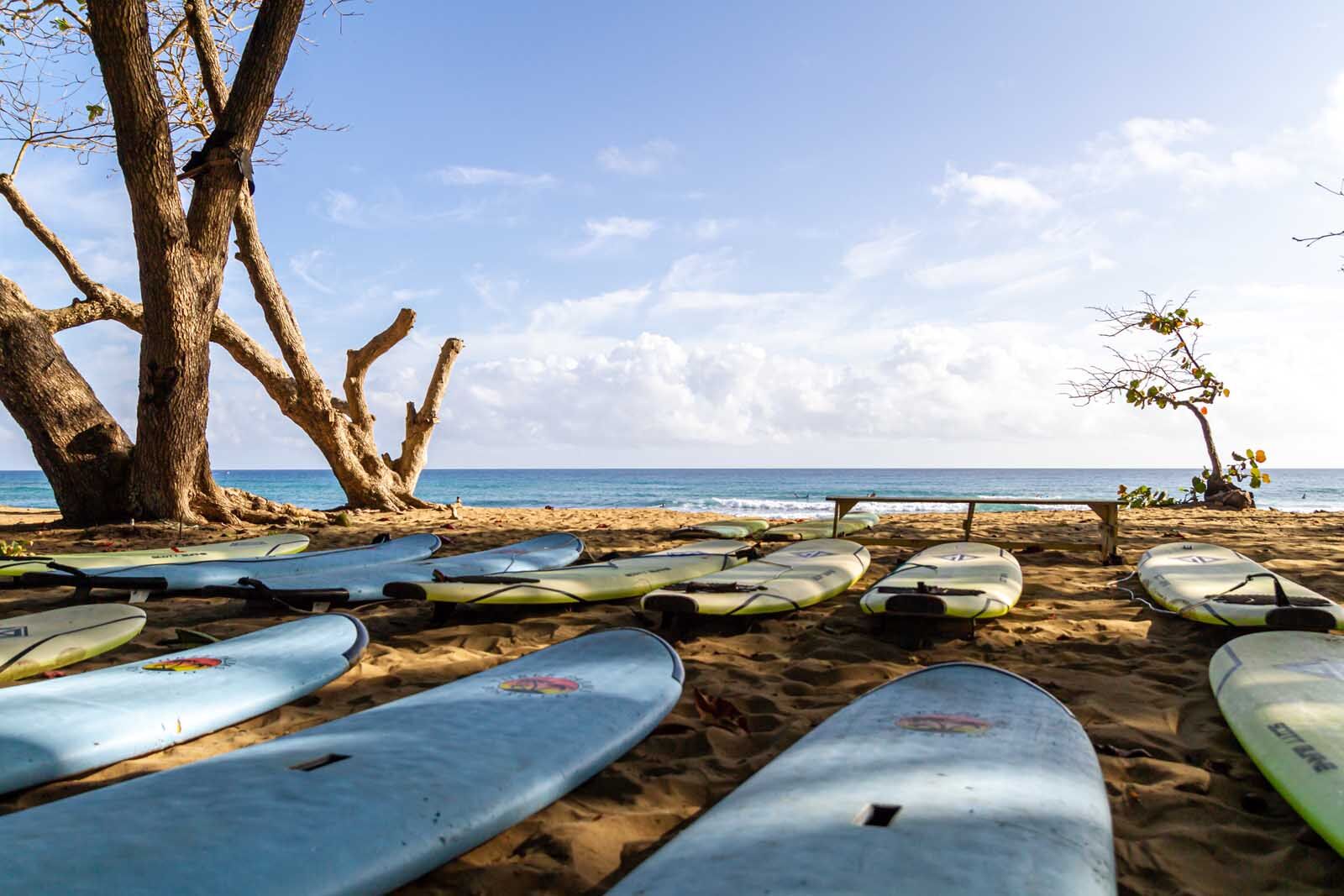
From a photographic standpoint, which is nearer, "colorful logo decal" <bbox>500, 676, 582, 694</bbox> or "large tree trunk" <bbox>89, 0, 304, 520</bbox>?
"colorful logo decal" <bbox>500, 676, 582, 694</bbox>

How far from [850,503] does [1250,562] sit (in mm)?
2566

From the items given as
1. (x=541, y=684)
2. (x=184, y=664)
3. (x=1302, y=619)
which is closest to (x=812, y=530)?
(x=1302, y=619)

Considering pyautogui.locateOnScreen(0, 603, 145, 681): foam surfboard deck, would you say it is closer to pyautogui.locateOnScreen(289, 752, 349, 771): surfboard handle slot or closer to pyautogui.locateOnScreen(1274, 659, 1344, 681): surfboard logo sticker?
pyautogui.locateOnScreen(289, 752, 349, 771): surfboard handle slot

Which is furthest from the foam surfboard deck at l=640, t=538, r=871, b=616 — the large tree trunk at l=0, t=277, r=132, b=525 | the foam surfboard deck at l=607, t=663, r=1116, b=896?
the large tree trunk at l=0, t=277, r=132, b=525

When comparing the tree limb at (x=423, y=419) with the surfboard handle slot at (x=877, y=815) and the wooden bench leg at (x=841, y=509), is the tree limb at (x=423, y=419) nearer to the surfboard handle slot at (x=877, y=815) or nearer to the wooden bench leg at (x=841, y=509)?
the wooden bench leg at (x=841, y=509)

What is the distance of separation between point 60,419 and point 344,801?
7.11 m

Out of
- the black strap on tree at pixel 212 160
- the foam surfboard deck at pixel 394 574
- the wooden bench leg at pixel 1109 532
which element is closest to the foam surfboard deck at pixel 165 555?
the foam surfboard deck at pixel 394 574

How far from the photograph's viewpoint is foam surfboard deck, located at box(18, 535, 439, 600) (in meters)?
4.22

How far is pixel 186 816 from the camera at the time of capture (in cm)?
147

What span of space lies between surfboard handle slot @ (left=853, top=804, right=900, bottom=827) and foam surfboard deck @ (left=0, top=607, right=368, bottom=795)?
4.20ft

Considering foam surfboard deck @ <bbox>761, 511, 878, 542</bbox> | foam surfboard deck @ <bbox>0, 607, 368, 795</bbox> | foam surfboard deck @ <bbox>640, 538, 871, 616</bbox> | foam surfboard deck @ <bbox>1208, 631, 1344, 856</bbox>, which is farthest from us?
foam surfboard deck @ <bbox>761, 511, 878, 542</bbox>

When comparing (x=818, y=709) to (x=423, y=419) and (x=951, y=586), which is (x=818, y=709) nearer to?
(x=951, y=586)

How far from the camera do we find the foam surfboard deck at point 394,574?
4027mm

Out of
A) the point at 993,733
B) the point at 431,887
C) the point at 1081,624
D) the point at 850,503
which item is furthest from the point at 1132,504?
the point at 431,887
